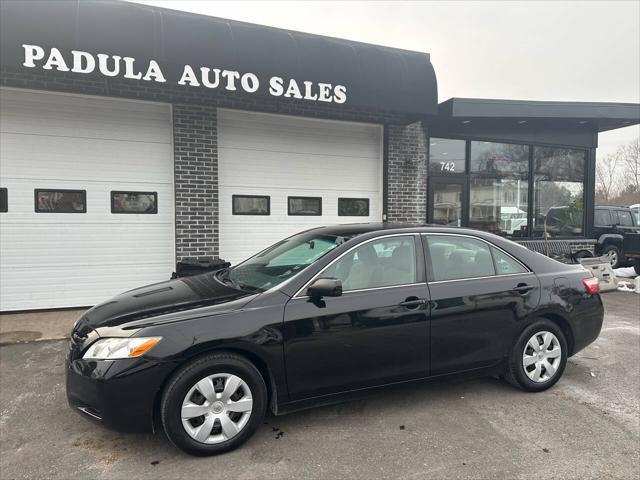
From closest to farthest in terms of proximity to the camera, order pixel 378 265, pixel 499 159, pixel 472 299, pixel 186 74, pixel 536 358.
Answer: pixel 378 265 → pixel 472 299 → pixel 536 358 → pixel 186 74 → pixel 499 159

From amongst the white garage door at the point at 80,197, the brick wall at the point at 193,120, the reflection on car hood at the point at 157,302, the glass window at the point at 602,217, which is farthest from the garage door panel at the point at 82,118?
the glass window at the point at 602,217

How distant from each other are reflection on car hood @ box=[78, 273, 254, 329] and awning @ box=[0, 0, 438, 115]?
3768 millimetres

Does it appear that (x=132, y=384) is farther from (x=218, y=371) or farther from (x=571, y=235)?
(x=571, y=235)

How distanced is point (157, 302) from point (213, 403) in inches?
34.4

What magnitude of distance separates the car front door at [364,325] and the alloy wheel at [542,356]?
3.45 feet

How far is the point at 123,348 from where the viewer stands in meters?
2.88

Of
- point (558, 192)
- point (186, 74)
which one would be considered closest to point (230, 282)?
point (186, 74)

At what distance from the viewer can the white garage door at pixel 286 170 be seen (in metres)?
8.12

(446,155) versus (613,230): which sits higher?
(446,155)

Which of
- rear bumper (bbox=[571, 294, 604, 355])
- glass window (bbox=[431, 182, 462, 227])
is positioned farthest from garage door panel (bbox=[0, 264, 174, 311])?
rear bumper (bbox=[571, 294, 604, 355])

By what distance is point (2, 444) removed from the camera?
3.15 meters

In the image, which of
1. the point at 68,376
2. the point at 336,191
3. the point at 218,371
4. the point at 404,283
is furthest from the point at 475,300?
the point at 336,191

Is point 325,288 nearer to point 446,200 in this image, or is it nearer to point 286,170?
point 286,170

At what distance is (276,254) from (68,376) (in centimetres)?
190
